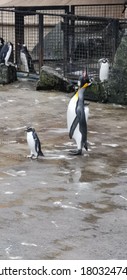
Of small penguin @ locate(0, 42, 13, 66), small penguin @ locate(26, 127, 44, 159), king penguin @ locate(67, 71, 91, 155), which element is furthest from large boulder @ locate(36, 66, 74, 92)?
small penguin @ locate(26, 127, 44, 159)

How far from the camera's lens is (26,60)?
13.4 metres

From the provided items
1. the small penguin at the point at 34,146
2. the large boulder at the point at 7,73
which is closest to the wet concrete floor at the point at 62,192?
the small penguin at the point at 34,146

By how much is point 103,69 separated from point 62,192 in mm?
5946

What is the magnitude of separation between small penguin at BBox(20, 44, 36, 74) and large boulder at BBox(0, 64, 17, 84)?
32 cm

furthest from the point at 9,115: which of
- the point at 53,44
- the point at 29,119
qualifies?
the point at 53,44

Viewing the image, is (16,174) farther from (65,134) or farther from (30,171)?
(65,134)

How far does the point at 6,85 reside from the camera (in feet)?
42.7

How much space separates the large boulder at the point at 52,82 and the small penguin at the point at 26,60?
3.96ft

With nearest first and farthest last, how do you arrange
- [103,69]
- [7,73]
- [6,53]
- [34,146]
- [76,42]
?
[34,146] → [103,69] → [76,42] → [7,73] → [6,53]

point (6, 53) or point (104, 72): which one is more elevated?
point (6, 53)

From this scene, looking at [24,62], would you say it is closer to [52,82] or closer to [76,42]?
[76,42]

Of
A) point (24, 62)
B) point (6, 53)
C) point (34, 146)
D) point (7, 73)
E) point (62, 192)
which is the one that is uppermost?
point (6, 53)

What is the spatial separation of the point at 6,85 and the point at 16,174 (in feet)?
22.1

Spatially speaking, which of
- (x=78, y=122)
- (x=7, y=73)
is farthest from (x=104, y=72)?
(x=78, y=122)
